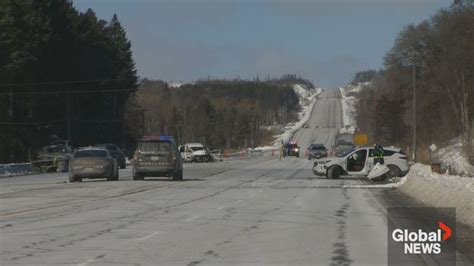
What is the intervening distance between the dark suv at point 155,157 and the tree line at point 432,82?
49.1 meters

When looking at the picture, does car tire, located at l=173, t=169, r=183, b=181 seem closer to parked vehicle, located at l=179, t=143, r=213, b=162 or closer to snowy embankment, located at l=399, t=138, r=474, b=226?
snowy embankment, located at l=399, t=138, r=474, b=226

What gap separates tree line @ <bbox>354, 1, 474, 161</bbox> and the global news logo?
65301mm

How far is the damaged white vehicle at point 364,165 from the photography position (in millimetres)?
36875

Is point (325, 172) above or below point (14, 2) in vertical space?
below

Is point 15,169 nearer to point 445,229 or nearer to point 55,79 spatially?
point 55,79

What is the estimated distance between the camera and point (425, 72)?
3735 inches

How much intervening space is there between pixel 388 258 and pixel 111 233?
18.5 feet

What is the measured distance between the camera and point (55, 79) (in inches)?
3214

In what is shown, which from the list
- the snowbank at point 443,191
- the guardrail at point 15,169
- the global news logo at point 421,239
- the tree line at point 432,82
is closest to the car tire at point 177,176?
the snowbank at point 443,191

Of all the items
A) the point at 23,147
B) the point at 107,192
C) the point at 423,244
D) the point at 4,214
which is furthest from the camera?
the point at 23,147

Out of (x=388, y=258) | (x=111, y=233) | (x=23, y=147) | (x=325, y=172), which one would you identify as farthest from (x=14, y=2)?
(x=388, y=258)

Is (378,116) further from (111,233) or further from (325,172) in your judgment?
(111,233)

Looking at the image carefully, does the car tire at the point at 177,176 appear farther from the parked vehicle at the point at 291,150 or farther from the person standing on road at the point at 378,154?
the parked vehicle at the point at 291,150

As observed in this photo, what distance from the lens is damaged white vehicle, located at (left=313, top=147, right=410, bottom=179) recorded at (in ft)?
121
